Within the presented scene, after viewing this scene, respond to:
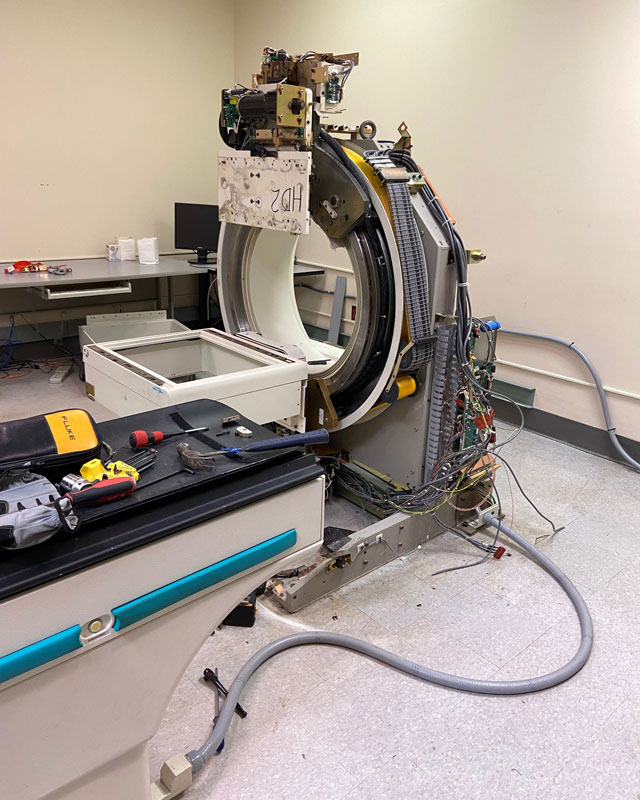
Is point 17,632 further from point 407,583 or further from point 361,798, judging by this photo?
point 407,583

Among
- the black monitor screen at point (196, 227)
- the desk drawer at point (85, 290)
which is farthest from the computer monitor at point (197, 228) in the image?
the desk drawer at point (85, 290)

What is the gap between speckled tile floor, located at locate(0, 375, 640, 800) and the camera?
151 cm

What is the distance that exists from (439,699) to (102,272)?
346 cm

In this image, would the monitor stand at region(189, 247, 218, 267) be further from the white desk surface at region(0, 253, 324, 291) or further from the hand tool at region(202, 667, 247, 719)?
the hand tool at region(202, 667, 247, 719)

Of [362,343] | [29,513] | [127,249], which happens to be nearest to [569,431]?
[362,343]

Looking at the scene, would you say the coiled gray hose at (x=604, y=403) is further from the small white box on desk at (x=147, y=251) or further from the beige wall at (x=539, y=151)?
the small white box on desk at (x=147, y=251)

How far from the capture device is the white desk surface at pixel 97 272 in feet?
12.4

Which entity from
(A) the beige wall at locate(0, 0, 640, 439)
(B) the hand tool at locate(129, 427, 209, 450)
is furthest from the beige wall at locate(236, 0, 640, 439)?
(B) the hand tool at locate(129, 427, 209, 450)

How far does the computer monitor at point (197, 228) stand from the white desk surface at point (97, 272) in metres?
0.15

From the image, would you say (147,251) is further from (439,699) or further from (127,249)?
(439,699)

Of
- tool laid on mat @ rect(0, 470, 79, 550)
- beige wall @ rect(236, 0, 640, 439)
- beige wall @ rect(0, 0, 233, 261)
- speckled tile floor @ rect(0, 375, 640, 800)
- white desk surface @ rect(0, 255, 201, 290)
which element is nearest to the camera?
tool laid on mat @ rect(0, 470, 79, 550)

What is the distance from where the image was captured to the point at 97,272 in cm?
412

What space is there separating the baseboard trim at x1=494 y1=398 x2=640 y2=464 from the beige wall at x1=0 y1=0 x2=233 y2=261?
3.20 meters

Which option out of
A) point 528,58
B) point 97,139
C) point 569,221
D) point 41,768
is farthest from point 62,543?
point 97,139
